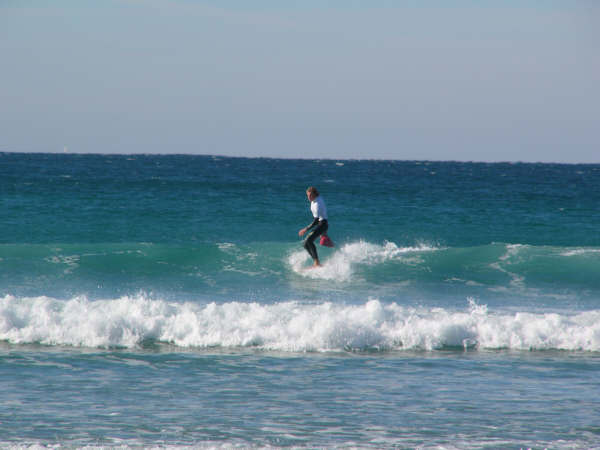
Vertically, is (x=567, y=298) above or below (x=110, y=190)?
below

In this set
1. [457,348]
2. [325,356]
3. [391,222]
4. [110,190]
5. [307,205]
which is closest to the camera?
[325,356]

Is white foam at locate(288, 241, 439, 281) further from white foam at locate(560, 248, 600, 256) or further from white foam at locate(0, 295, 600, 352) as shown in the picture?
white foam at locate(0, 295, 600, 352)

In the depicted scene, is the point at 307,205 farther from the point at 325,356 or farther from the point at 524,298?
the point at 325,356

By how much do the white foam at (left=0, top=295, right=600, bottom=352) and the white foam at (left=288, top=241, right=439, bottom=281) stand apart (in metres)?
4.83

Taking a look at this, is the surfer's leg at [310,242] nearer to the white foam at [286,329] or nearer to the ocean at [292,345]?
the ocean at [292,345]

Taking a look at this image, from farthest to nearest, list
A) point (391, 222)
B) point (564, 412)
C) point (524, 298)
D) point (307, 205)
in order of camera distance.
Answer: point (307, 205) → point (391, 222) → point (524, 298) → point (564, 412)

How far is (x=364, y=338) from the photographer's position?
980 cm

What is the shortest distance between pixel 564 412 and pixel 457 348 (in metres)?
3.00

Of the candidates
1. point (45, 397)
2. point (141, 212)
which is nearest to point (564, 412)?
point (45, 397)

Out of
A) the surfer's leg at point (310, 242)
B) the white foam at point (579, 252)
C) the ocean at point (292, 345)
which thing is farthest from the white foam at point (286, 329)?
the white foam at point (579, 252)

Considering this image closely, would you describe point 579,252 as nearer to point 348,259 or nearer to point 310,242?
point 348,259

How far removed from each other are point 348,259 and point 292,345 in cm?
700

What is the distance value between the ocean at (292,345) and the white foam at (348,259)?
56 millimetres

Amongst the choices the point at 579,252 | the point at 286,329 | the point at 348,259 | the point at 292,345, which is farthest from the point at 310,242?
the point at 579,252
